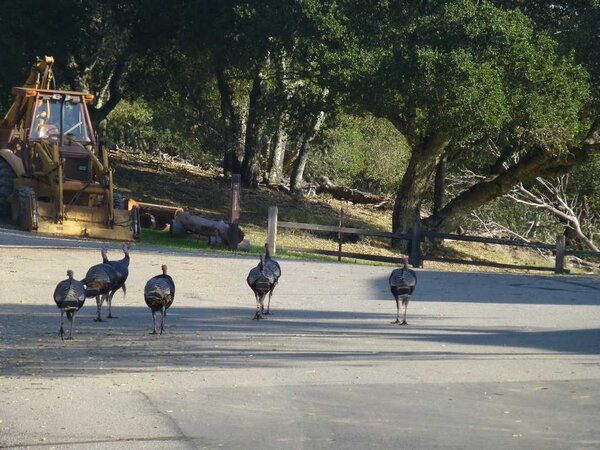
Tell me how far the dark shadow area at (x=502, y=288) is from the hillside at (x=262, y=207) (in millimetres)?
8595

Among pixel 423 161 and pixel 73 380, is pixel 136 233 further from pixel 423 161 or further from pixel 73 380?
pixel 73 380

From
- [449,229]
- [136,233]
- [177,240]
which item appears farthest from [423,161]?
[136,233]

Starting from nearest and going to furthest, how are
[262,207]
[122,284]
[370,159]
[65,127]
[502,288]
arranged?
[122,284] < [502,288] < [65,127] < [262,207] < [370,159]

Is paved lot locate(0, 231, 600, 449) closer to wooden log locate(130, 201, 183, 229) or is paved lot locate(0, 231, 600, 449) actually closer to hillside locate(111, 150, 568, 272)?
wooden log locate(130, 201, 183, 229)

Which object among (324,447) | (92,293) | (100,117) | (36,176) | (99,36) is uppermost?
(99,36)

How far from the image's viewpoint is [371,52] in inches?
1176

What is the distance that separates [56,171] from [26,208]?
1.14 m

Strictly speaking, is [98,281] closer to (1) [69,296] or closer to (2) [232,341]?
(1) [69,296]

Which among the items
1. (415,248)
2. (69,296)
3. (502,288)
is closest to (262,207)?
(415,248)

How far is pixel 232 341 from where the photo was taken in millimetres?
12914

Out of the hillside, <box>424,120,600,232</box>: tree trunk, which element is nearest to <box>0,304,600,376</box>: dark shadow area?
the hillside

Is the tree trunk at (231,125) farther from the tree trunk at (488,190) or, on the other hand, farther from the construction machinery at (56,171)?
the construction machinery at (56,171)

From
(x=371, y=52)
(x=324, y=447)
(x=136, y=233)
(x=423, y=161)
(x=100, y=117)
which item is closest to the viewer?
(x=324, y=447)

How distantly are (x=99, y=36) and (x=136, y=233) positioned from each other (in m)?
14.9
